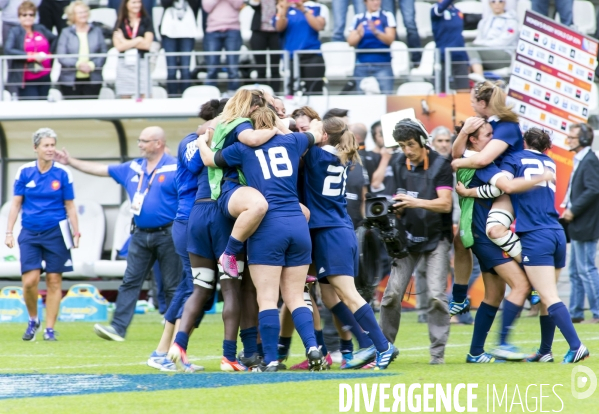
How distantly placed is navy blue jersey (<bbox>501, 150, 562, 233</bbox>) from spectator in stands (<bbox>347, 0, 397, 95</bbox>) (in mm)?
7142

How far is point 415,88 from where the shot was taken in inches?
599

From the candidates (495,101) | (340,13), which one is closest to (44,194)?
(495,101)

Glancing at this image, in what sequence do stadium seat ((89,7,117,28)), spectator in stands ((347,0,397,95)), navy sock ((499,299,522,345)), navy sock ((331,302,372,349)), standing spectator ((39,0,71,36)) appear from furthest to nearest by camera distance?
stadium seat ((89,7,117,28)) → standing spectator ((39,0,71,36)) → spectator in stands ((347,0,397,95)) → navy sock ((499,299,522,345)) → navy sock ((331,302,372,349))

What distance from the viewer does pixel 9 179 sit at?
633 inches

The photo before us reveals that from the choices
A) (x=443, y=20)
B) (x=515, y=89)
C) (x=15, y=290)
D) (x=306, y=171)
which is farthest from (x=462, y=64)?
(x=306, y=171)

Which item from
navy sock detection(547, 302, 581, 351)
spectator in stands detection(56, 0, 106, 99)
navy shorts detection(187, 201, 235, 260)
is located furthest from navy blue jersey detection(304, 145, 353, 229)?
spectator in stands detection(56, 0, 106, 99)

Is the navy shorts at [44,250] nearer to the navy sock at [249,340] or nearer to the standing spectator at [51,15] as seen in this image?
the navy sock at [249,340]

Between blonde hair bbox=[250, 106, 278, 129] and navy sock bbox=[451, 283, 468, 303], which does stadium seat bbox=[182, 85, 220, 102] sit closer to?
navy sock bbox=[451, 283, 468, 303]

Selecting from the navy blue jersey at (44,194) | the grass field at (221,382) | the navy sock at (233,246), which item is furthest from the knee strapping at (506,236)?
the navy blue jersey at (44,194)

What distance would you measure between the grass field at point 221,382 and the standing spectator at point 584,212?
2.48 metres

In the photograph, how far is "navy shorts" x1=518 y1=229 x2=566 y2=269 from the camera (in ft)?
24.6

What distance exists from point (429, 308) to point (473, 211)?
823 millimetres

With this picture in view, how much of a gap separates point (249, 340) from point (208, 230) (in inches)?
34.2

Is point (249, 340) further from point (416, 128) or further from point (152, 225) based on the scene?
point (152, 225)
